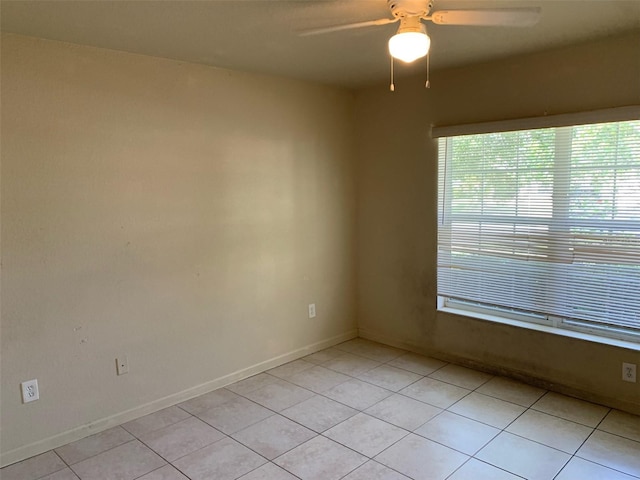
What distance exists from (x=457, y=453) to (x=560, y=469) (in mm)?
492

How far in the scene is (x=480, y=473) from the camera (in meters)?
2.30

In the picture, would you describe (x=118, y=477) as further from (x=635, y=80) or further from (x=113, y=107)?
(x=635, y=80)

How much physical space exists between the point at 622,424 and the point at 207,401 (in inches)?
101

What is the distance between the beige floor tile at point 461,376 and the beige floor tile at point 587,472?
951 millimetres

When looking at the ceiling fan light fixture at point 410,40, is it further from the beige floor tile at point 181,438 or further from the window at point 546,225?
the beige floor tile at point 181,438

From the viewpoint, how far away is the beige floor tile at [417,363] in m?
3.62

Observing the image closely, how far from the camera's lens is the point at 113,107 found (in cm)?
277

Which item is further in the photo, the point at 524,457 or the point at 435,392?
the point at 435,392

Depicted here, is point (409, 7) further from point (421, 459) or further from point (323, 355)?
point (323, 355)

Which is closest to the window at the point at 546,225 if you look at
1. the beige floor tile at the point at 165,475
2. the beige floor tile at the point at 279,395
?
the beige floor tile at the point at 279,395

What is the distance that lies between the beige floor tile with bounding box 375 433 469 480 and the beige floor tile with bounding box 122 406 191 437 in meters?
1.31

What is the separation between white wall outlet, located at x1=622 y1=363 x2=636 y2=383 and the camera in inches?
112

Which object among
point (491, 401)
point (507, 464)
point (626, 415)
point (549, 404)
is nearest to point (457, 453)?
point (507, 464)

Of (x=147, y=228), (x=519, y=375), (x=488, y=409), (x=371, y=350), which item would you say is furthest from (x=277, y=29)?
(x=519, y=375)
